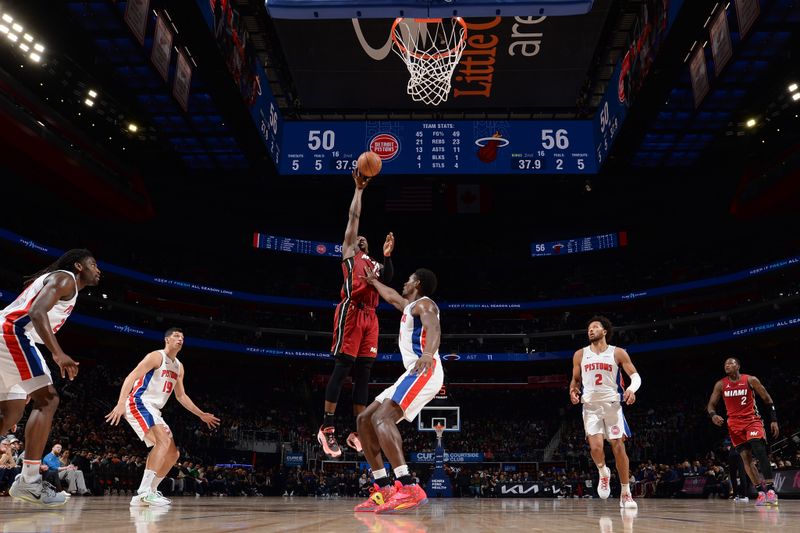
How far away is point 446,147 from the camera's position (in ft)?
48.4

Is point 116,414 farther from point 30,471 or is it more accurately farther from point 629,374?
point 629,374

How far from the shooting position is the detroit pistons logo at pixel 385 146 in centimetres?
1473

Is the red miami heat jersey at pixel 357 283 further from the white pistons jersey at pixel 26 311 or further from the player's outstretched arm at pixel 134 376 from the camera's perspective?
the white pistons jersey at pixel 26 311

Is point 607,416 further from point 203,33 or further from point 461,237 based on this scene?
point 461,237

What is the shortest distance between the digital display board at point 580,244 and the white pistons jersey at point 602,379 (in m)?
24.5

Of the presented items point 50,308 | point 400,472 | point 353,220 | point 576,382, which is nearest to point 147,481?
point 50,308

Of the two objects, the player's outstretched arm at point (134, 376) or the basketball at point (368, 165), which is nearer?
the player's outstretched arm at point (134, 376)

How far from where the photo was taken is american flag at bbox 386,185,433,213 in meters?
26.5

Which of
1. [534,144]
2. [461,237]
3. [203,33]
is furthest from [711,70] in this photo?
[461,237]

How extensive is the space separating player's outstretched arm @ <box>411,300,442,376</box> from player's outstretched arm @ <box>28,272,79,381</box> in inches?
97.0

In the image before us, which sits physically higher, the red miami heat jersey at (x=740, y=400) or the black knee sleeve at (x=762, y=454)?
the red miami heat jersey at (x=740, y=400)

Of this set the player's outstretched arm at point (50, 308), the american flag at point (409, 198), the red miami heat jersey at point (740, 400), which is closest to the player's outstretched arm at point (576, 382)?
the red miami heat jersey at point (740, 400)

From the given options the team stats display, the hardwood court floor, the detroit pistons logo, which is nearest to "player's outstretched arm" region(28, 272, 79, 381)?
the hardwood court floor

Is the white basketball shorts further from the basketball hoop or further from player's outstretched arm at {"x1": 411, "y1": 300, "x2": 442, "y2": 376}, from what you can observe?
the basketball hoop
